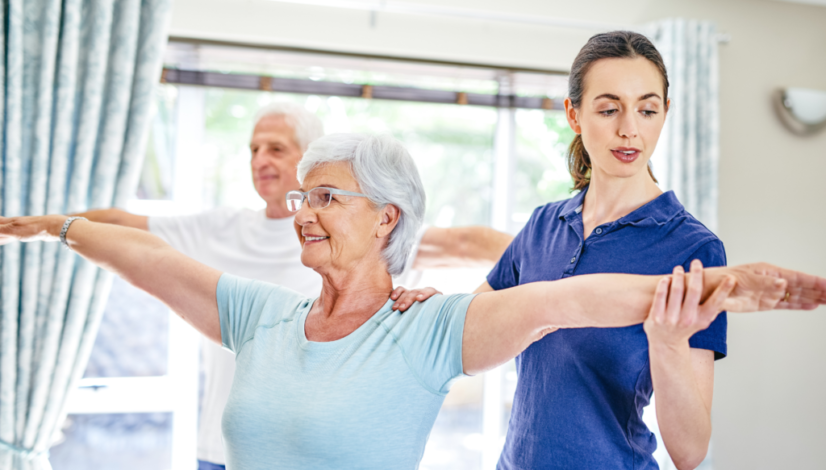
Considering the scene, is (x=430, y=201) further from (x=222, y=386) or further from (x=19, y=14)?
(x=19, y=14)

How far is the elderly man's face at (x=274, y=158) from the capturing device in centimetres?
193

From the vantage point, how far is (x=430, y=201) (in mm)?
3209

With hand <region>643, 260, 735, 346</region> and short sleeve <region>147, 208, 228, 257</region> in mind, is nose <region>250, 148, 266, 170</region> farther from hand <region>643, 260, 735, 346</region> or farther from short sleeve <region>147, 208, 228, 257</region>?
hand <region>643, 260, 735, 346</region>

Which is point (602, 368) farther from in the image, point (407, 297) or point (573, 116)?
point (573, 116)

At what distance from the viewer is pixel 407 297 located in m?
1.18

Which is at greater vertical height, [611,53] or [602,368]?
[611,53]

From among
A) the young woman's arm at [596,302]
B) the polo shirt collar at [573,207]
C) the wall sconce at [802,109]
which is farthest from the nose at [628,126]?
the wall sconce at [802,109]

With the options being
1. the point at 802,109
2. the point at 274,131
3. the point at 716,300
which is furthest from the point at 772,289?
the point at 802,109

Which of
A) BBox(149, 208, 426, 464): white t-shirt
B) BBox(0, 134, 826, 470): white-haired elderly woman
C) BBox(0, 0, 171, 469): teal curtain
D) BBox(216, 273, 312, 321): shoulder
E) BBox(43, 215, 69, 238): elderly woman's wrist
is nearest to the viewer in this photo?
BBox(0, 134, 826, 470): white-haired elderly woman

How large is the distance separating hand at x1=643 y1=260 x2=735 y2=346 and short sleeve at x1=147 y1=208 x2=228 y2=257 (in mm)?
1525

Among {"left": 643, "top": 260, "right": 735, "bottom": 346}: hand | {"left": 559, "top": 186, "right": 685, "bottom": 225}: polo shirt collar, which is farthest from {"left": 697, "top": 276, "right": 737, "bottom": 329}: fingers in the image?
{"left": 559, "top": 186, "right": 685, "bottom": 225}: polo shirt collar

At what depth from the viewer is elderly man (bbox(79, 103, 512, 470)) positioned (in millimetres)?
1741

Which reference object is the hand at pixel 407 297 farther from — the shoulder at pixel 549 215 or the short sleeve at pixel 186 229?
the short sleeve at pixel 186 229

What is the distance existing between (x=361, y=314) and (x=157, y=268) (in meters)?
0.50
